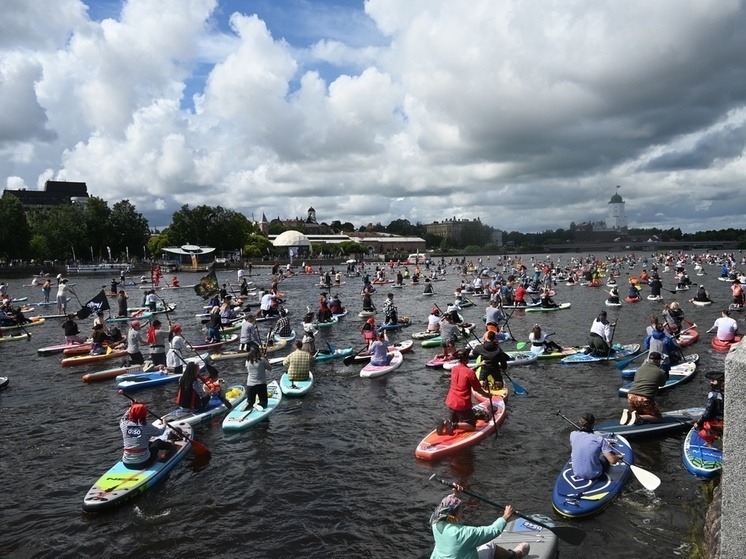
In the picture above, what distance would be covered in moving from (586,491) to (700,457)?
125 inches

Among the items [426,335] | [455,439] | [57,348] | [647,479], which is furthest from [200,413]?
[57,348]

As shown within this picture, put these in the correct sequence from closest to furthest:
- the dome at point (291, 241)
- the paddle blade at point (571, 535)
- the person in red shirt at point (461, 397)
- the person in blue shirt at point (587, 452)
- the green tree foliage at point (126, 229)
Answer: the paddle blade at point (571, 535) < the person in blue shirt at point (587, 452) < the person in red shirt at point (461, 397) < the green tree foliage at point (126, 229) < the dome at point (291, 241)

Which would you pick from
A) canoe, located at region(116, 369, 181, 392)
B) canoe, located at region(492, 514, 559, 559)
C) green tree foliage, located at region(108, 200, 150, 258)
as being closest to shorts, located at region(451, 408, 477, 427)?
canoe, located at region(492, 514, 559, 559)

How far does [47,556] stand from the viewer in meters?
9.45

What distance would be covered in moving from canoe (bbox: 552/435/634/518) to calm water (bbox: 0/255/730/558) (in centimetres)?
24

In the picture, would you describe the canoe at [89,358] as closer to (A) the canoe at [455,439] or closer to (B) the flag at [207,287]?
(B) the flag at [207,287]

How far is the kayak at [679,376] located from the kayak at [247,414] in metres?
10.8

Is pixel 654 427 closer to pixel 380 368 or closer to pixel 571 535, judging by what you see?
pixel 571 535

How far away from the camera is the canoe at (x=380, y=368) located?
20312mm

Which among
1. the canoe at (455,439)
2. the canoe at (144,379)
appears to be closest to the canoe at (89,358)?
the canoe at (144,379)

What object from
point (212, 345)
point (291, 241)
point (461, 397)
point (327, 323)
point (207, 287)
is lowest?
point (327, 323)

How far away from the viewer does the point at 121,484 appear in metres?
11.0

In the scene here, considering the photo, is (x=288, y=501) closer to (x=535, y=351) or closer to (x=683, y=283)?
(x=535, y=351)

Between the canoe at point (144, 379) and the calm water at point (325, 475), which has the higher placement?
the canoe at point (144, 379)
